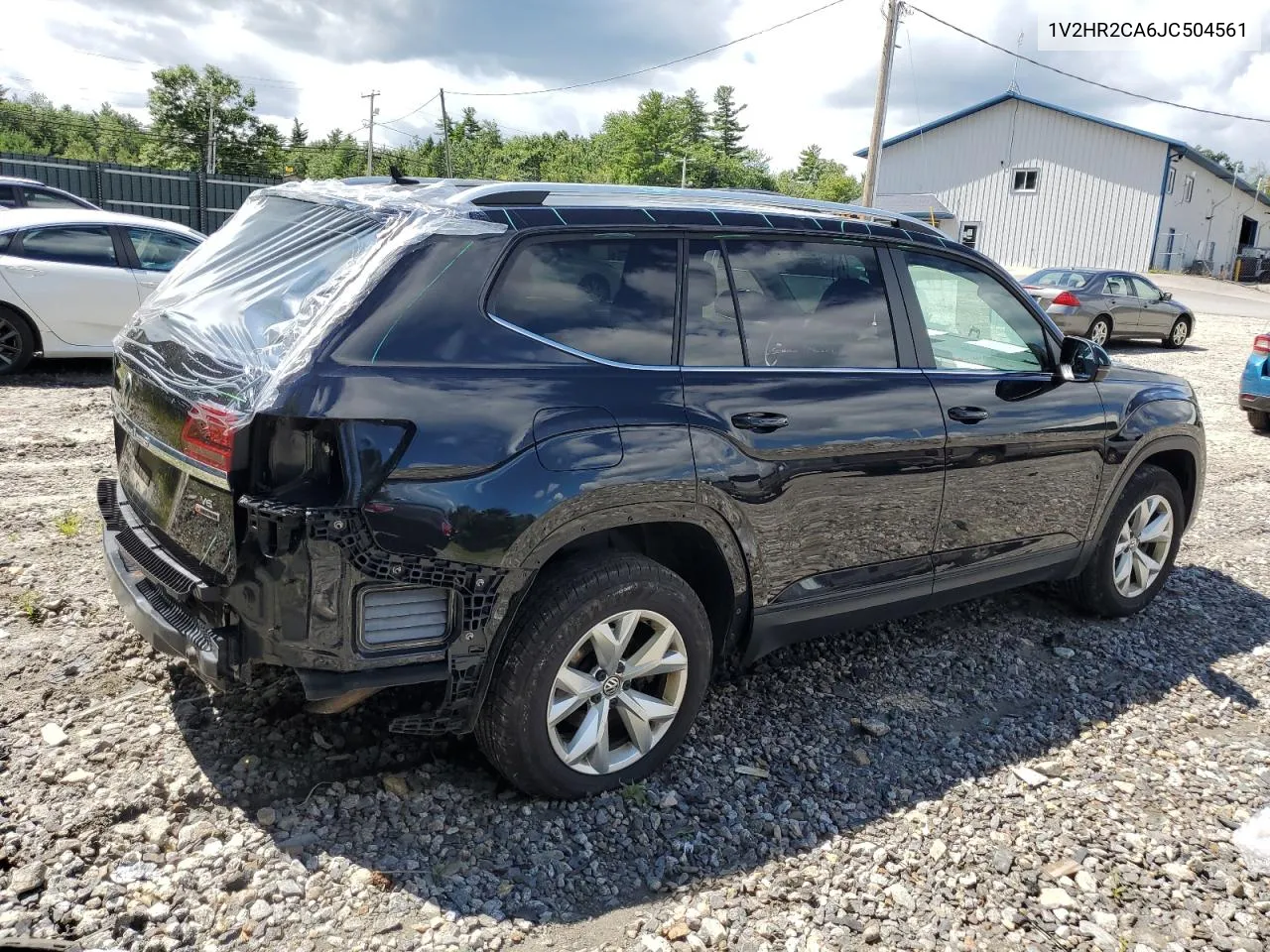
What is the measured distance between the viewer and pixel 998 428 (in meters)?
4.04

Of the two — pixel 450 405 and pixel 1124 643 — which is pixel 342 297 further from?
pixel 1124 643

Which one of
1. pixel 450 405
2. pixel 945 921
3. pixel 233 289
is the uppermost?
pixel 233 289

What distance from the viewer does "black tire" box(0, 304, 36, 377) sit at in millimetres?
8914

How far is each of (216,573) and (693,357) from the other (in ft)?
5.17

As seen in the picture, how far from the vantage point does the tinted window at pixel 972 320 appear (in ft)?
13.1

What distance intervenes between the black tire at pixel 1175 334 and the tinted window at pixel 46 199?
19.3 metres

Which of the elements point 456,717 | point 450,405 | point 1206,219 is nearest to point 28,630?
point 456,717

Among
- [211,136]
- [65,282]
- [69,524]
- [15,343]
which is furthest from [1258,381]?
[211,136]

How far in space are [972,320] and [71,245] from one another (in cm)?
845

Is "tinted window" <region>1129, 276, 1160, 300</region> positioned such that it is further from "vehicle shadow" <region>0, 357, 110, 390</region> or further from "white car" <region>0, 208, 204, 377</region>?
"vehicle shadow" <region>0, 357, 110, 390</region>

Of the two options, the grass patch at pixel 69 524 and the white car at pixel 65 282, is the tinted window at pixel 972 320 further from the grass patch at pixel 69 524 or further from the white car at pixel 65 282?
the white car at pixel 65 282

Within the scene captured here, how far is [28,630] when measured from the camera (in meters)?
4.00

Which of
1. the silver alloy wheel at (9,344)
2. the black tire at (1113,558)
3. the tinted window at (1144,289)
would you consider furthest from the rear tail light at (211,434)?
the tinted window at (1144,289)

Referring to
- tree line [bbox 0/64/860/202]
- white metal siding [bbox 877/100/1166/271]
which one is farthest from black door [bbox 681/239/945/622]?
tree line [bbox 0/64/860/202]
